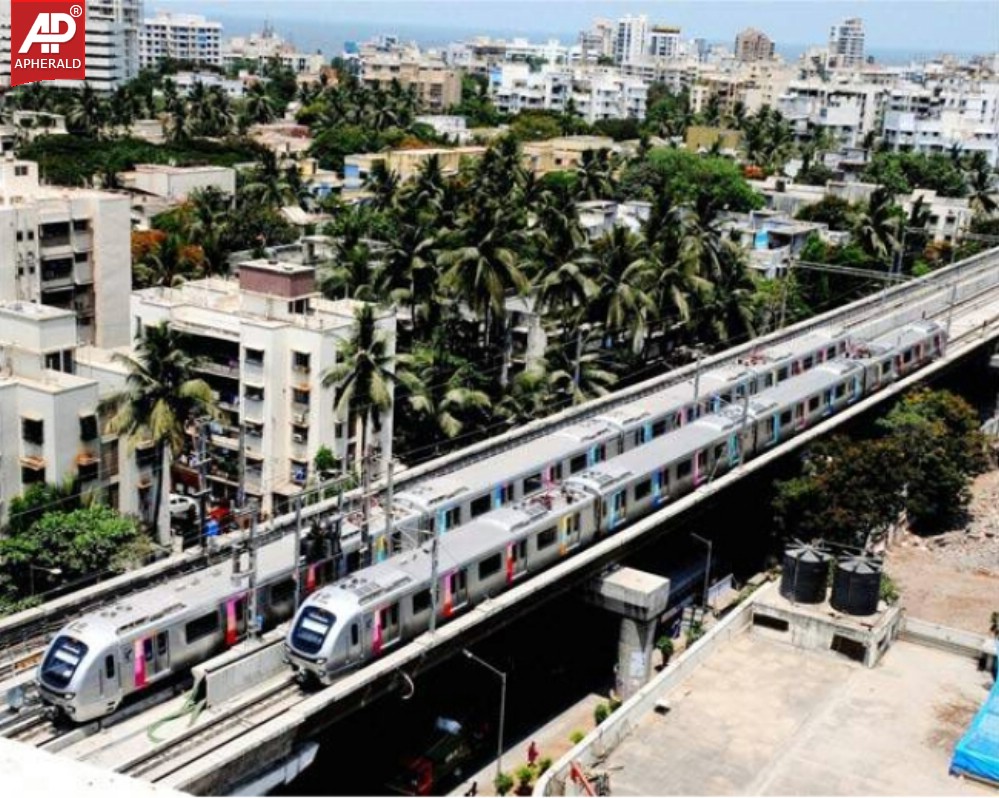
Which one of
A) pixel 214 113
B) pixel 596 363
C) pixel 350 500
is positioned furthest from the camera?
pixel 214 113

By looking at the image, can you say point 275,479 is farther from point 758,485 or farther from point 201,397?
point 758,485

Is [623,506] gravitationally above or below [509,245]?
below

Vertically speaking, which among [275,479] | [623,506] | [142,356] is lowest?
[275,479]

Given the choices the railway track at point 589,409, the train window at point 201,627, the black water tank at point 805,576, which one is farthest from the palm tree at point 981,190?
the train window at point 201,627

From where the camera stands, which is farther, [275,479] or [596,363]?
[596,363]

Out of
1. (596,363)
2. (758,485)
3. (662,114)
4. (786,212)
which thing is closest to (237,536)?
(758,485)

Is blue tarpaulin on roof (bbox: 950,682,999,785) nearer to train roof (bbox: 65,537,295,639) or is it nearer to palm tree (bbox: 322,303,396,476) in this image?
train roof (bbox: 65,537,295,639)

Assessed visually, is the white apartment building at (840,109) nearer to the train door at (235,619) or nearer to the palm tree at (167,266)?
the palm tree at (167,266)
